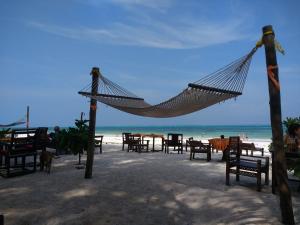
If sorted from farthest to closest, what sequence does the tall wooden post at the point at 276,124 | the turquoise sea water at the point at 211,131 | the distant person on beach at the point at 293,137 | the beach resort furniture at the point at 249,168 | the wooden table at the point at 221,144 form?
1. the turquoise sea water at the point at 211,131
2. the wooden table at the point at 221,144
3. the distant person on beach at the point at 293,137
4. the beach resort furniture at the point at 249,168
5. the tall wooden post at the point at 276,124

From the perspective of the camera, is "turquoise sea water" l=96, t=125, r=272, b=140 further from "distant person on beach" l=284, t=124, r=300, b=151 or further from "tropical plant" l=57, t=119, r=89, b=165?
"tropical plant" l=57, t=119, r=89, b=165

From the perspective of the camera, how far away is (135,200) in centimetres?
429

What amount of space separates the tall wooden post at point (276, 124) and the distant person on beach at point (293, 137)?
7.44 feet

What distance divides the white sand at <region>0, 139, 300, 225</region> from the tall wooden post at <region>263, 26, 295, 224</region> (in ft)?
0.95

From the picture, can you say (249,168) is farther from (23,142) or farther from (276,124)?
(23,142)

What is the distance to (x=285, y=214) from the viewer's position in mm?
3016

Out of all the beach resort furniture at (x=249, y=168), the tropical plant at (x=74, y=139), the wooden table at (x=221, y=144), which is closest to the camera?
the beach resort furniture at (x=249, y=168)

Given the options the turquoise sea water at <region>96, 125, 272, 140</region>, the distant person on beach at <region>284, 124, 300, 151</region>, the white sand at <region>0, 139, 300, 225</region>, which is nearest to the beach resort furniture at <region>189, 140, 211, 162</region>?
the white sand at <region>0, 139, 300, 225</region>

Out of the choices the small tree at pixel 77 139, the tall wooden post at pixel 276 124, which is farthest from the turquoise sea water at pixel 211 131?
the tall wooden post at pixel 276 124

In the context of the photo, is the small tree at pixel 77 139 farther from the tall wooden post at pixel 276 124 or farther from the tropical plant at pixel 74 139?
the tall wooden post at pixel 276 124

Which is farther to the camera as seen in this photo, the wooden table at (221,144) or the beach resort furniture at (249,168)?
the wooden table at (221,144)

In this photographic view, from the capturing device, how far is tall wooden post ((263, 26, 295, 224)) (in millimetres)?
3041

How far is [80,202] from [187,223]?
1.71m

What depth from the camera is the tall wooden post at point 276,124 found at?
304 centimetres
